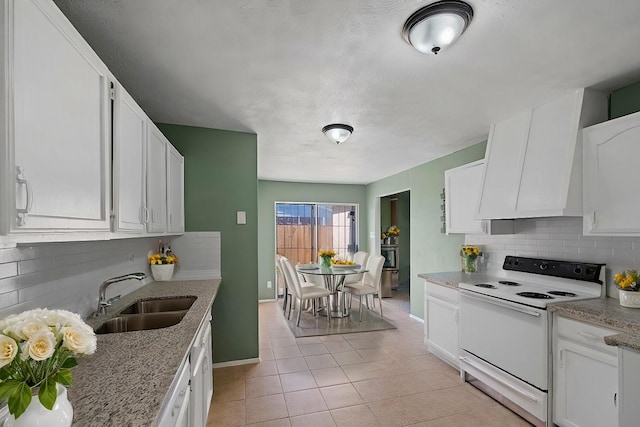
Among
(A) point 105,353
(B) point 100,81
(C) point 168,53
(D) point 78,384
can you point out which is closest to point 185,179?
(C) point 168,53

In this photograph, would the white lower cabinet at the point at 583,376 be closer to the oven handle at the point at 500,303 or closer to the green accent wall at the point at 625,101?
the oven handle at the point at 500,303

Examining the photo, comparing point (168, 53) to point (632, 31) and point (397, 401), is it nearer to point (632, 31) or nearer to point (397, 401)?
point (632, 31)

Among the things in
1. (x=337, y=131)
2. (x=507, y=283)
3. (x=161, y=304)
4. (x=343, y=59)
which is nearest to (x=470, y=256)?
(x=507, y=283)

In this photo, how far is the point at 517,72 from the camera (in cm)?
194

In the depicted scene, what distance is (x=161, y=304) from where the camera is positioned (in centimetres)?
223

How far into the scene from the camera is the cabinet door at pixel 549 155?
2.20 m

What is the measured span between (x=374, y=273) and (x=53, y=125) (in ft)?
14.4

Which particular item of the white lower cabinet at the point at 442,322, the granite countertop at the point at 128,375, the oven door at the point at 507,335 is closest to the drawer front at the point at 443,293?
the white lower cabinet at the point at 442,322

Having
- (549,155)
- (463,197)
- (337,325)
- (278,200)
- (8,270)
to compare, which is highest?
(549,155)

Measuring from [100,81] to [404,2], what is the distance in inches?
52.8

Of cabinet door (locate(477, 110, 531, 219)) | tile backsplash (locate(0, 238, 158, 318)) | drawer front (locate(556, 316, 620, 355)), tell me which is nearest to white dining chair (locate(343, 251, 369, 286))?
cabinet door (locate(477, 110, 531, 219))

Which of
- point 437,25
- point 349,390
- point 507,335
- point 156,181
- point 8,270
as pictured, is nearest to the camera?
point 8,270

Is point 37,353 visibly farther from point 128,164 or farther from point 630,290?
point 630,290

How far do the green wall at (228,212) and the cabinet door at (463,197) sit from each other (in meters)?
2.18
